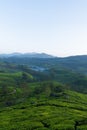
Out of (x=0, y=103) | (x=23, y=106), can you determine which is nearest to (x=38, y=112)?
(x=23, y=106)

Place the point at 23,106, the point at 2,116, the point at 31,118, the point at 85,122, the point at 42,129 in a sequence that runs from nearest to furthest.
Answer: the point at 42,129 → the point at 85,122 → the point at 31,118 → the point at 2,116 → the point at 23,106

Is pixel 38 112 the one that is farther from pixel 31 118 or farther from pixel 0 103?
pixel 0 103

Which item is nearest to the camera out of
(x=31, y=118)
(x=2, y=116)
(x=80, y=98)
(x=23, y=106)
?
(x=31, y=118)

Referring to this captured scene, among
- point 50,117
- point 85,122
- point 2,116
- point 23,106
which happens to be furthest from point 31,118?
point 23,106

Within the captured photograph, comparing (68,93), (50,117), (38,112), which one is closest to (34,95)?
(68,93)

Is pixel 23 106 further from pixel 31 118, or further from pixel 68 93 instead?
pixel 68 93

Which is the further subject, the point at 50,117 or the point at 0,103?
the point at 0,103

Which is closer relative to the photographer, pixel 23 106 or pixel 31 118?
pixel 31 118

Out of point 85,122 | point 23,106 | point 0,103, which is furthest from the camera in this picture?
point 0,103

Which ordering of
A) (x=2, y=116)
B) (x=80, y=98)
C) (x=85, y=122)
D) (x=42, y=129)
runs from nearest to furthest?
(x=42, y=129), (x=85, y=122), (x=2, y=116), (x=80, y=98)
